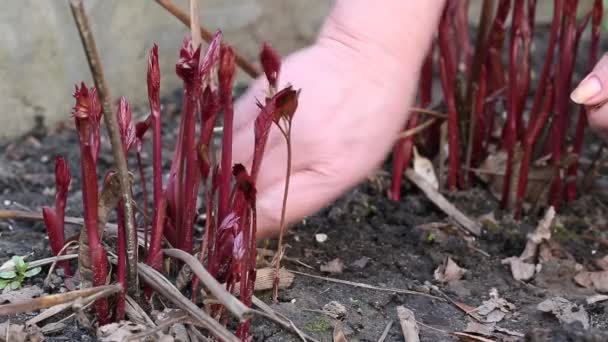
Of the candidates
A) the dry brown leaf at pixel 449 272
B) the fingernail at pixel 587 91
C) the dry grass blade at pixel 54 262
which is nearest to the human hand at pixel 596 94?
the fingernail at pixel 587 91

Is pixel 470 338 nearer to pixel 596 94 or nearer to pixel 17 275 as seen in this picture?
pixel 596 94

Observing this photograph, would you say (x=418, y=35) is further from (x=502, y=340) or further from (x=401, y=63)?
(x=502, y=340)

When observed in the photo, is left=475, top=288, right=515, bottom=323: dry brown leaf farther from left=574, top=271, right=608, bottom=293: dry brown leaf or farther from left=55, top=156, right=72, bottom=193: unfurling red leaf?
left=55, top=156, right=72, bottom=193: unfurling red leaf

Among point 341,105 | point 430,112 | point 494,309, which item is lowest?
point 494,309

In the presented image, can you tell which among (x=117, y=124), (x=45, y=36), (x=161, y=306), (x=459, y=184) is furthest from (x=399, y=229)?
(x=45, y=36)

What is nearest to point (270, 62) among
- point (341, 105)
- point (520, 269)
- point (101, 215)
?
Answer: point (341, 105)

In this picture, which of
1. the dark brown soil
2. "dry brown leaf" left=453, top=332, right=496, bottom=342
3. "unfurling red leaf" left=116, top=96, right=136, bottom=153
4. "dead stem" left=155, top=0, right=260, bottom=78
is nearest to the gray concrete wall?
the dark brown soil

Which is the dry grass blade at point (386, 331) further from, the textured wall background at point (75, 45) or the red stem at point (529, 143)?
the textured wall background at point (75, 45)
